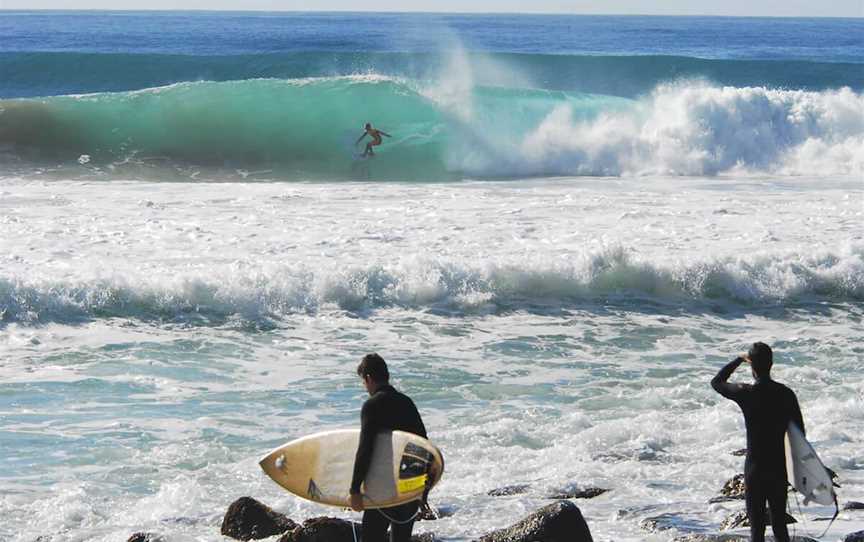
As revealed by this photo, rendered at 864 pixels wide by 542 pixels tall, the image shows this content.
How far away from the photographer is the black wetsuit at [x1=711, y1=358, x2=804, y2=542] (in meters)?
5.66

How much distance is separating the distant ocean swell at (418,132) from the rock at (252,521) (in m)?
15.4

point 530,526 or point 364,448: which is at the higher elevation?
point 364,448

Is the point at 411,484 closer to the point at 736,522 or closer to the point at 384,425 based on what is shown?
the point at 384,425

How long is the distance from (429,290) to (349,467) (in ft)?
23.1

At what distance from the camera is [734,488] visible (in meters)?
7.07

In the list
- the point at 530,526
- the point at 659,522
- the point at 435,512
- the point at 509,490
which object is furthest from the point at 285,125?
the point at 530,526

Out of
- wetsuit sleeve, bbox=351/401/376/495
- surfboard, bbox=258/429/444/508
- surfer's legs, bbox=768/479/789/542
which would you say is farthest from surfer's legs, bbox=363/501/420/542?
surfer's legs, bbox=768/479/789/542

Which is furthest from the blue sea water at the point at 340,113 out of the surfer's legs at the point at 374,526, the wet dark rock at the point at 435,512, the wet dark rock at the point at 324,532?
the surfer's legs at the point at 374,526

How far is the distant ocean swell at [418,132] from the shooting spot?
75.8 feet

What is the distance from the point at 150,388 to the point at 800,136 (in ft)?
62.5

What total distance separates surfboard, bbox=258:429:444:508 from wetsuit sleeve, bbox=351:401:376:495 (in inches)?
1.2

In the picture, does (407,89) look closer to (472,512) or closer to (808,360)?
(808,360)

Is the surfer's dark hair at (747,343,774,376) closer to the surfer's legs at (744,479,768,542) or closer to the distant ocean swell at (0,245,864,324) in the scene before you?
the surfer's legs at (744,479,768,542)

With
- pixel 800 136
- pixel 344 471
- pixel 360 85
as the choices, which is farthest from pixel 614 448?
pixel 360 85
